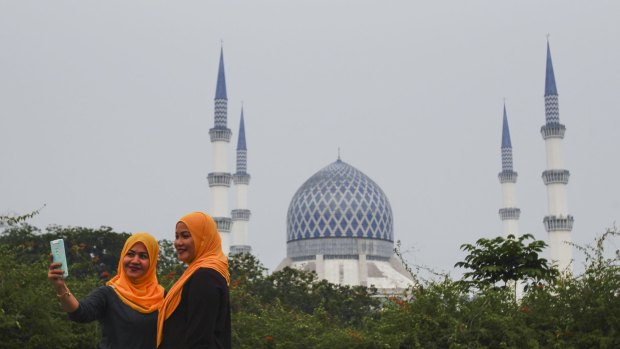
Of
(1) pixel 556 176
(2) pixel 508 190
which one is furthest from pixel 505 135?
(1) pixel 556 176

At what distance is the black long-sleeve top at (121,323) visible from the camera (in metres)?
4.73

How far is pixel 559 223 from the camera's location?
48.0m

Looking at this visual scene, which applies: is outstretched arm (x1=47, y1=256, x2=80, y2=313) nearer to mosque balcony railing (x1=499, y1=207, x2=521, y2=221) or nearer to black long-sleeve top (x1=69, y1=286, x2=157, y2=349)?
black long-sleeve top (x1=69, y1=286, x2=157, y2=349)

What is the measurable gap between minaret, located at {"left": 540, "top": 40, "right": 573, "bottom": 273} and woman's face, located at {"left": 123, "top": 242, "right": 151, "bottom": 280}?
44.5 m

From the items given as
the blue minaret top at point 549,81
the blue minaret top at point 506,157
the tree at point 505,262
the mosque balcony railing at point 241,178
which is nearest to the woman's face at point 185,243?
the tree at point 505,262

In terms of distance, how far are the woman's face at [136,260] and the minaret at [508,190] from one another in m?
51.5

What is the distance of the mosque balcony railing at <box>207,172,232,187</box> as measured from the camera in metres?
50.1

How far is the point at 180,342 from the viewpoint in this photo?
4312 millimetres

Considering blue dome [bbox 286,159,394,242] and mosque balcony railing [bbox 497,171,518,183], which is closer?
mosque balcony railing [bbox 497,171,518,183]

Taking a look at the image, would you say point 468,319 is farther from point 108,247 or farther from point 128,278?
point 108,247

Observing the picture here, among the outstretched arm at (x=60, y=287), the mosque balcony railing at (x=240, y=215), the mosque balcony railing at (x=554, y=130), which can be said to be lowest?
the outstretched arm at (x=60, y=287)

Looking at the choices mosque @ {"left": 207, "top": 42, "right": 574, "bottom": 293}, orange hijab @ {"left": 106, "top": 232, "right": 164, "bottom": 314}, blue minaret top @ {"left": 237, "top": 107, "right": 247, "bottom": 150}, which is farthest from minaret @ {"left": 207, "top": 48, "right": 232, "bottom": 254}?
orange hijab @ {"left": 106, "top": 232, "right": 164, "bottom": 314}

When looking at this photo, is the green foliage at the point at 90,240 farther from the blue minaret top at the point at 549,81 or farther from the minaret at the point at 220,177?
the blue minaret top at the point at 549,81

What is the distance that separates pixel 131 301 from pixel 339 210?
59.3 m
